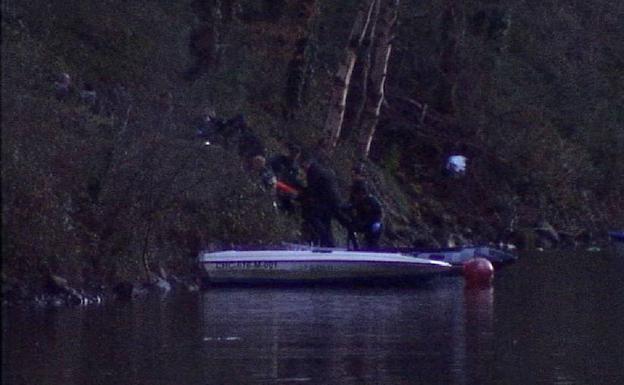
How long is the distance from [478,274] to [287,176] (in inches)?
217

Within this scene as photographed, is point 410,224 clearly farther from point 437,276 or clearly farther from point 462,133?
point 437,276

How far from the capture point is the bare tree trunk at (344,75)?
35719 millimetres

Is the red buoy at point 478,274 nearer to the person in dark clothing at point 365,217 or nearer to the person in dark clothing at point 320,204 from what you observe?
the person in dark clothing at point 365,217

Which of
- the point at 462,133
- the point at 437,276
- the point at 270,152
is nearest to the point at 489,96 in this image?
the point at 462,133

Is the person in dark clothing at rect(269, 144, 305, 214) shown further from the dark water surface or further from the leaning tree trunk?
the leaning tree trunk

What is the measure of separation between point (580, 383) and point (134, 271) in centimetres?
981

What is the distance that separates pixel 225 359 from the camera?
15.7 metres

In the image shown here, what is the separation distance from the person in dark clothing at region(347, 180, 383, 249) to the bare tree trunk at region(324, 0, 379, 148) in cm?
727

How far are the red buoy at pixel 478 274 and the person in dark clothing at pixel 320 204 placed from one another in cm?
300

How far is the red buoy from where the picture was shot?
2511 cm

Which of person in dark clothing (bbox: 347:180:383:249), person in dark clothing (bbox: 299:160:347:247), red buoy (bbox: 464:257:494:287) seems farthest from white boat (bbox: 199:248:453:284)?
person in dark clothing (bbox: 347:180:383:249)

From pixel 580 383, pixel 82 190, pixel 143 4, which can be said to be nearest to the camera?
pixel 580 383

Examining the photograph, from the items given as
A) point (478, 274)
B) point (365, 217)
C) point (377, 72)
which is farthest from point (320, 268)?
point (377, 72)

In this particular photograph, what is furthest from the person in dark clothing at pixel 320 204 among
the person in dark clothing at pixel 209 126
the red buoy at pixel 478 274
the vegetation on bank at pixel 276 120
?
the red buoy at pixel 478 274
